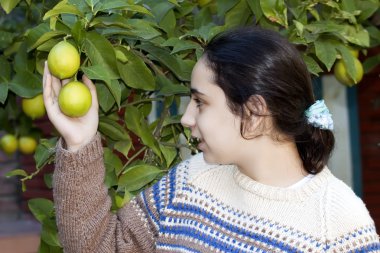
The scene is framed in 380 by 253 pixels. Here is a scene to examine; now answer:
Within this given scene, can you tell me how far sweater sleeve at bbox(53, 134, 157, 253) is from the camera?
1732mm

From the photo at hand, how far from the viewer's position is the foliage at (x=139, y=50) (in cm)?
186

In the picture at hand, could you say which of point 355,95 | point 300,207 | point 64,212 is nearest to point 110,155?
point 64,212

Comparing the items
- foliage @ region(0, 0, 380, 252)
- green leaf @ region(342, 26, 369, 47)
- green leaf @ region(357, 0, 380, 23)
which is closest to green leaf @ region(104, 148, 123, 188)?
foliage @ region(0, 0, 380, 252)

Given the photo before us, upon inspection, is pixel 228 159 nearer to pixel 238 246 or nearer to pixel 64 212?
pixel 238 246

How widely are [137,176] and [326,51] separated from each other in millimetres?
604

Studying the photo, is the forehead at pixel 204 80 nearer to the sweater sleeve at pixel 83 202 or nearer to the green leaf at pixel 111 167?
the sweater sleeve at pixel 83 202

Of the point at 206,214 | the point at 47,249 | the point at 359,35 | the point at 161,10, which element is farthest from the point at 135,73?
the point at 359,35

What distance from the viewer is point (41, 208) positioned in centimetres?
222

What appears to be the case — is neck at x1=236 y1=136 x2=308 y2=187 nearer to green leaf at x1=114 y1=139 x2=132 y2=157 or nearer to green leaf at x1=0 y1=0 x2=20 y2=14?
green leaf at x1=114 y1=139 x2=132 y2=157

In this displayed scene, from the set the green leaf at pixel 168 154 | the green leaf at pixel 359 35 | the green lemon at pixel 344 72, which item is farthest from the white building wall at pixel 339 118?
the green leaf at pixel 168 154

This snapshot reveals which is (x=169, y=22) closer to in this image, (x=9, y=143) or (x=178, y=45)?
(x=178, y=45)

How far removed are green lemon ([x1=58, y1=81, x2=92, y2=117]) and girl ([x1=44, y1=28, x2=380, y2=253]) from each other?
0.04m

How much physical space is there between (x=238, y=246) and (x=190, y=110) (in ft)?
1.04

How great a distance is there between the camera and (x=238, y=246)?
5.78 feet
